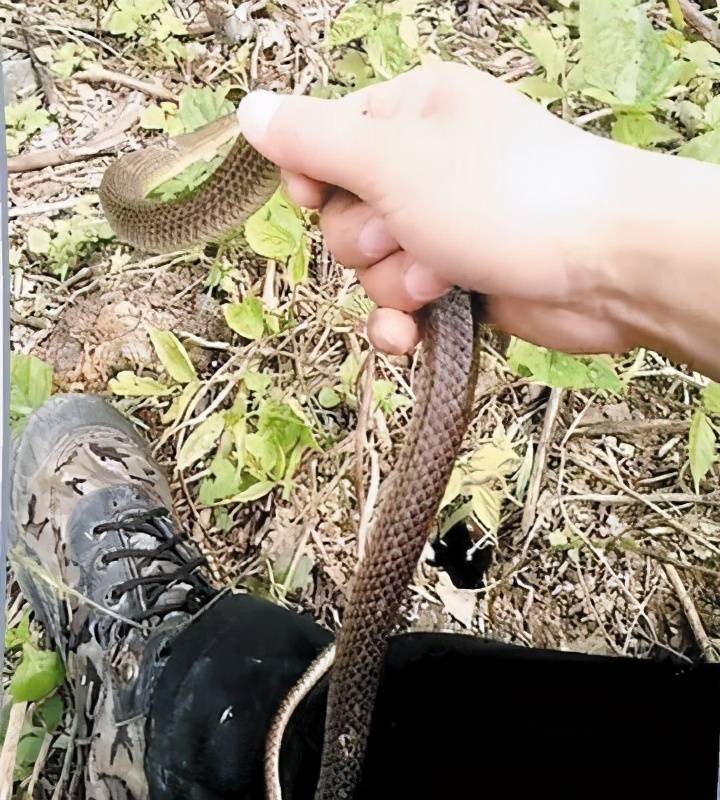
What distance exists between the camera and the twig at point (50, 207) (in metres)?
0.87

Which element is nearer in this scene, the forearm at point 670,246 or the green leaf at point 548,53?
the forearm at point 670,246

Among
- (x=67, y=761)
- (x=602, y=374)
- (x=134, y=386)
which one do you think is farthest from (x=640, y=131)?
(x=67, y=761)

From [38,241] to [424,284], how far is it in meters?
0.41

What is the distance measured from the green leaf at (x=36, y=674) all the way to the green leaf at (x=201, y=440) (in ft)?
0.68

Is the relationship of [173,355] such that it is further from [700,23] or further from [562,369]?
[700,23]

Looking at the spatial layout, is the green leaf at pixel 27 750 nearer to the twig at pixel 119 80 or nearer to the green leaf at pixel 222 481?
the green leaf at pixel 222 481

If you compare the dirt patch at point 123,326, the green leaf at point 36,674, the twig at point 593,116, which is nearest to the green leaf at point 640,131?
the twig at point 593,116

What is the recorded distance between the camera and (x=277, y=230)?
88 centimetres

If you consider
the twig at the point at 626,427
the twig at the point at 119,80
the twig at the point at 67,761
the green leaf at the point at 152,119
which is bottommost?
the twig at the point at 67,761

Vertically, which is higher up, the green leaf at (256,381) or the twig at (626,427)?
the green leaf at (256,381)

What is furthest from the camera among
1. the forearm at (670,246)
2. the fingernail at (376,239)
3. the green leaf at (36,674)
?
the green leaf at (36,674)

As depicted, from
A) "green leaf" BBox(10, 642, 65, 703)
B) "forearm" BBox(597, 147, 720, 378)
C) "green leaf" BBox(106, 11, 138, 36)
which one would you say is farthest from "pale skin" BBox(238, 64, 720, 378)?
"green leaf" BBox(10, 642, 65, 703)

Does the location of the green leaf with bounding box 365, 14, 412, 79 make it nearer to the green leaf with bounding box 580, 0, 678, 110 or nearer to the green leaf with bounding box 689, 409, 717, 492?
the green leaf with bounding box 580, 0, 678, 110

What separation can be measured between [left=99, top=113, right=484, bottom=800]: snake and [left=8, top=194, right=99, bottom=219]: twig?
2cm
